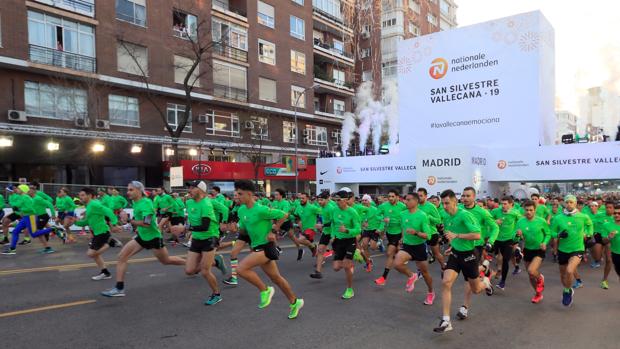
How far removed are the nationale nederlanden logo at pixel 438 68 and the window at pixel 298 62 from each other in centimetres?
1596

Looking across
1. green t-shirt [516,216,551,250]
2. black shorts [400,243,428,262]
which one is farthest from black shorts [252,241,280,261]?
green t-shirt [516,216,551,250]

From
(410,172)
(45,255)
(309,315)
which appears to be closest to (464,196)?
(309,315)

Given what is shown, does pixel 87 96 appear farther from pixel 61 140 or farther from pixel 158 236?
pixel 158 236

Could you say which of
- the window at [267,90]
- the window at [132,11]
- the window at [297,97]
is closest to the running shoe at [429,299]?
the window at [132,11]

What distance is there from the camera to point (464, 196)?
6.46 meters

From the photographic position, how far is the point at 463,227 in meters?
6.11

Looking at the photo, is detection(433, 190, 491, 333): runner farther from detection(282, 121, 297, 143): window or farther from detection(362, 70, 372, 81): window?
detection(362, 70, 372, 81): window

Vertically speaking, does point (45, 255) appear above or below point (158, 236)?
below

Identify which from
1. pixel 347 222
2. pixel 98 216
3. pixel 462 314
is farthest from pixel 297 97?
pixel 462 314

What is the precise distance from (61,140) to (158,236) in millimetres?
18251

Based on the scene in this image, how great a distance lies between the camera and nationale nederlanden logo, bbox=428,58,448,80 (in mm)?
24125

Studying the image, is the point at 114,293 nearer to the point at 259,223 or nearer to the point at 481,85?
the point at 259,223

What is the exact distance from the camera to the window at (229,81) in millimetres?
31839

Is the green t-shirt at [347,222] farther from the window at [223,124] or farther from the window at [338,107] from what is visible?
the window at [338,107]
